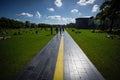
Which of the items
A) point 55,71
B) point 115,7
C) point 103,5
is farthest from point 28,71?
point 103,5

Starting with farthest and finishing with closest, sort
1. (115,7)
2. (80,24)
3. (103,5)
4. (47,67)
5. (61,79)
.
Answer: (80,24) → (103,5) → (115,7) → (47,67) → (61,79)

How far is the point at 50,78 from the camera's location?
4711mm

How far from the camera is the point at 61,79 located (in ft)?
15.2

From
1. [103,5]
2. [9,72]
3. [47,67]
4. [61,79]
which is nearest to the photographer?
[61,79]

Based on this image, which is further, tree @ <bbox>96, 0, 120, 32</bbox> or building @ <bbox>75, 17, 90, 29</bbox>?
building @ <bbox>75, 17, 90, 29</bbox>

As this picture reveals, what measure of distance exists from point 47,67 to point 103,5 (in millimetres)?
44772

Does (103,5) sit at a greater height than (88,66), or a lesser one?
greater

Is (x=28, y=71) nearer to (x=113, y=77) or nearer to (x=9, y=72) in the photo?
(x=9, y=72)

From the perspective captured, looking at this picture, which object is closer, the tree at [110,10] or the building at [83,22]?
the tree at [110,10]

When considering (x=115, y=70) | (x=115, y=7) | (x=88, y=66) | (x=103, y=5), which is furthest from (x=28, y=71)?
(x=103, y=5)

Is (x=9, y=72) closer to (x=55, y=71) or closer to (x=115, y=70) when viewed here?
(x=55, y=71)

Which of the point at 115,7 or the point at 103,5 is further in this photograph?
the point at 103,5

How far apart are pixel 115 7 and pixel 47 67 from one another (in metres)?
39.4

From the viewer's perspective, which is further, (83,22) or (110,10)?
Answer: (83,22)
